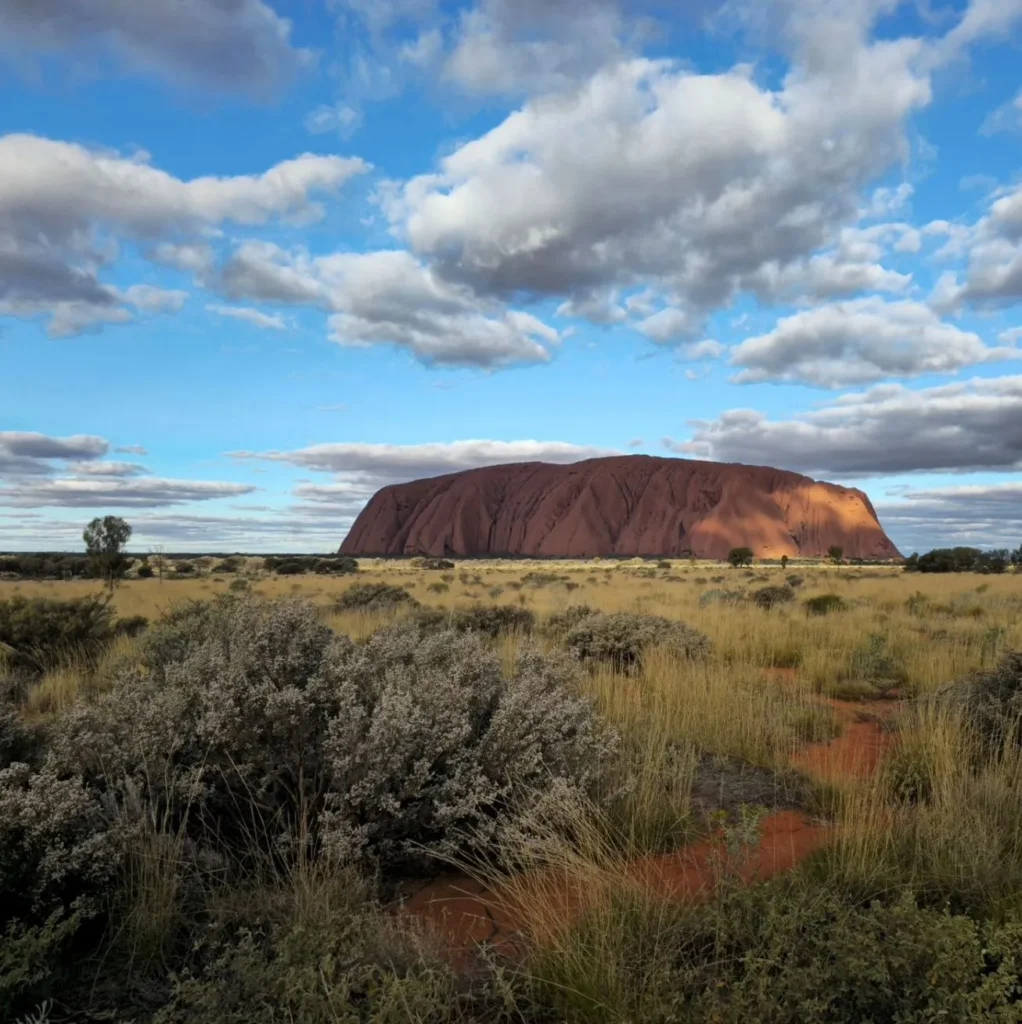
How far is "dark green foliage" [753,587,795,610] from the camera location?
19.8m

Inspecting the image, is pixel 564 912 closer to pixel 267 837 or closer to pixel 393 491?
pixel 267 837

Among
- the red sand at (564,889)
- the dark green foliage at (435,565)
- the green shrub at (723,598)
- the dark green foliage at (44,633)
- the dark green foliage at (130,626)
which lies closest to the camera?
the red sand at (564,889)

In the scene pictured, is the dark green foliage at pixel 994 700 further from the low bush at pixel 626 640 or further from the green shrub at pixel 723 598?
the green shrub at pixel 723 598

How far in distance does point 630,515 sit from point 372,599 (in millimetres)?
108434

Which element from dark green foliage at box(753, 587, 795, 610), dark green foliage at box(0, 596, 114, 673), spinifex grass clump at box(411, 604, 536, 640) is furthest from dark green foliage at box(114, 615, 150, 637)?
dark green foliage at box(753, 587, 795, 610)

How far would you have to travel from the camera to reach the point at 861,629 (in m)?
13.4

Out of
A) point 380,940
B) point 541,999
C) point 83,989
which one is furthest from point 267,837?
point 541,999

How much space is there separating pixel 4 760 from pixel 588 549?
115142 mm

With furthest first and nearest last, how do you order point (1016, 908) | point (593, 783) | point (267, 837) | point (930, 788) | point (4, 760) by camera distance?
point (930, 788), point (593, 783), point (4, 760), point (267, 837), point (1016, 908)

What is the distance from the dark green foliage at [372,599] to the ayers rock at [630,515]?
96.4 m

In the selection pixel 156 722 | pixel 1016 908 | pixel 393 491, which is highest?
pixel 393 491

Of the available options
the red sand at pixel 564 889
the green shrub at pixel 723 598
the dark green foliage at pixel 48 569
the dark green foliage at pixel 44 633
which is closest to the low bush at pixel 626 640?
the red sand at pixel 564 889

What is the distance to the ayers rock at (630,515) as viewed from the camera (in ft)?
386

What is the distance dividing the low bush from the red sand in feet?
17.6
